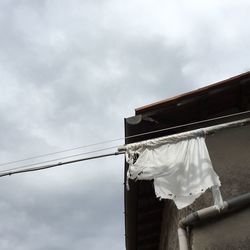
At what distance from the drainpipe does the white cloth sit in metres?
0.22

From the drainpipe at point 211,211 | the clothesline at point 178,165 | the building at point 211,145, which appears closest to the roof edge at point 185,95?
the building at point 211,145

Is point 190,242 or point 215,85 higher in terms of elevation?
point 215,85

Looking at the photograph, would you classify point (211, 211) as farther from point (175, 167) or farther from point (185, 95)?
point (185, 95)

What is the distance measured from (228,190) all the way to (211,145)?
0.72 meters

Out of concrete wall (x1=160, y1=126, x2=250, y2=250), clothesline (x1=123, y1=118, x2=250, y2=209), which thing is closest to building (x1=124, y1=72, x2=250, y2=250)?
concrete wall (x1=160, y1=126, x2=250, y2=250)

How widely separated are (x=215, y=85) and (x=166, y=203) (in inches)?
105

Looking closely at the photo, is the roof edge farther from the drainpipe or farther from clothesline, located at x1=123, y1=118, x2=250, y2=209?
the drainpipe

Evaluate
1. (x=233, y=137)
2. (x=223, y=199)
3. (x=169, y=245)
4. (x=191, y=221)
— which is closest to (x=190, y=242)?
(x=191, y=221)

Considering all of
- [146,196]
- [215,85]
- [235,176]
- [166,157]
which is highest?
[215,85]

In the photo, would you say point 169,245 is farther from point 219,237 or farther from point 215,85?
point 215,85

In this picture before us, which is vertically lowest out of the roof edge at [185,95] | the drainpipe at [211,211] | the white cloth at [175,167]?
the drainpipe at [211,211]

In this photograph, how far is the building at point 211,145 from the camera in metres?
4.87

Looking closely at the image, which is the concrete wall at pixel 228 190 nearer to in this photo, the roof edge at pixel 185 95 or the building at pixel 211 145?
the building at pixel 211 145

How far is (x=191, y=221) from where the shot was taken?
196 inches
